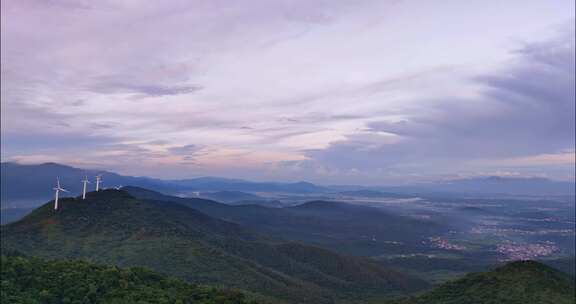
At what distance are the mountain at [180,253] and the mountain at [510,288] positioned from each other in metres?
34.5

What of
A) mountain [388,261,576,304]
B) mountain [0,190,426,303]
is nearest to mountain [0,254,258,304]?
mountain [0,190,426,303]

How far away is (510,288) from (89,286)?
83.2m

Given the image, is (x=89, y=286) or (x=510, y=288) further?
(x=510, y=288)

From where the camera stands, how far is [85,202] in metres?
179

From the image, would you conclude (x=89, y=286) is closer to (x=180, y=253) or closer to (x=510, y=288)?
(x=180, y=253)

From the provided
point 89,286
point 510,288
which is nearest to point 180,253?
point 89,286

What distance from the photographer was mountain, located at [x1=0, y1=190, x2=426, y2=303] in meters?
125

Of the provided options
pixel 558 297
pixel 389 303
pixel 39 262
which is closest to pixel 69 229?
pixel 39 262

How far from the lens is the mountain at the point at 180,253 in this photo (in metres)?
125

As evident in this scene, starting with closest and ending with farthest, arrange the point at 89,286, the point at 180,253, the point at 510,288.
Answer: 1. the point at 89,286
2. the point at 510,288
3. the point at 180,253

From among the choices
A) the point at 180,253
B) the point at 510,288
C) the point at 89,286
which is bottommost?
the point at 180,253

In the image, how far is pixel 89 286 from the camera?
67.5 m

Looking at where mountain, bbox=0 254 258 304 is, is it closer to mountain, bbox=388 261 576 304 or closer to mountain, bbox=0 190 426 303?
mountain, bbox=0 190 426 303

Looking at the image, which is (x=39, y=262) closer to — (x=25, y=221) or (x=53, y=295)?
(x=53, y=295)
